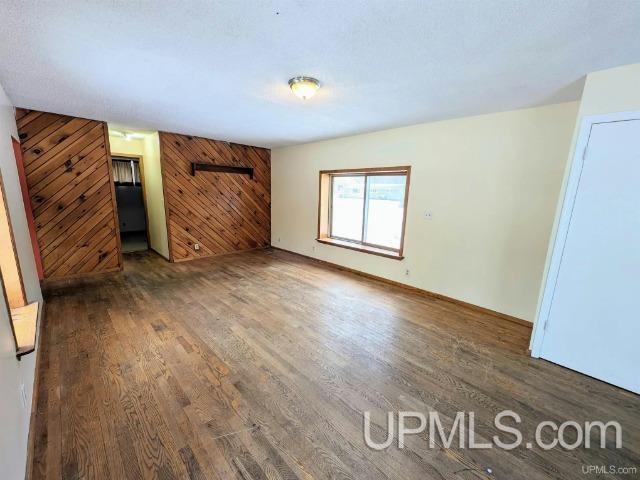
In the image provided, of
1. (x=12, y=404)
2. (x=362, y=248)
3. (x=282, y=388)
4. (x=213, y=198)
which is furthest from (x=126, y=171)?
(x=282, y=388)

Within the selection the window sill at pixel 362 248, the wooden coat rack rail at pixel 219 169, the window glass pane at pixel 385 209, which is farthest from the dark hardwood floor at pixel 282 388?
the wooden coat rack rail at pixel 219 169

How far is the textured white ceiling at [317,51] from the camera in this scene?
4.47 feet

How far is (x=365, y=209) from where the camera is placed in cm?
458

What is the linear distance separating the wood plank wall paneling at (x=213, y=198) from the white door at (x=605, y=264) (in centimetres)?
532

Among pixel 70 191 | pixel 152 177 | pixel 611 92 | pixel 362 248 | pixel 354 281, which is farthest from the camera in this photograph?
pixel 152 177

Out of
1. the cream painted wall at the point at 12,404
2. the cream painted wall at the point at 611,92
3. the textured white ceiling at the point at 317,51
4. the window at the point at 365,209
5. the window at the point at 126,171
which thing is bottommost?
the cream painted wall at the point at 12,404

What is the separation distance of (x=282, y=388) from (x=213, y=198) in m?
4.40

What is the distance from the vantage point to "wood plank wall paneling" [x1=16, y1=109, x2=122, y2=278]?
3484mm

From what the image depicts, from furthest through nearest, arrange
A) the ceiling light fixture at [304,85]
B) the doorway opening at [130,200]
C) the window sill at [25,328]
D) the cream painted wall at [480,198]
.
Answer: the doorway opening at [130,200] < the cream painted wall at [480,198] < the ceiling light fixture at [304,85] < the window sill at [25,328]

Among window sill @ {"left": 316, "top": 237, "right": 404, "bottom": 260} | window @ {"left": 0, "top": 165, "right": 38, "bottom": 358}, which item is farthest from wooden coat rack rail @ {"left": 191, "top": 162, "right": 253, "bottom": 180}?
window @ {"left": 0, "top": 165, "right": 38, "bottom": 358}

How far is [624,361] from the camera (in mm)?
1984

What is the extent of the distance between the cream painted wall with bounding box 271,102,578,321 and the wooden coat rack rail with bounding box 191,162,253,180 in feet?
8.14

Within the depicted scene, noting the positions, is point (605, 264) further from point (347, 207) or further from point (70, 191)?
point (70, 191)

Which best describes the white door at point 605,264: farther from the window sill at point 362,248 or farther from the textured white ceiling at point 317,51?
the window sill at point 362,248
